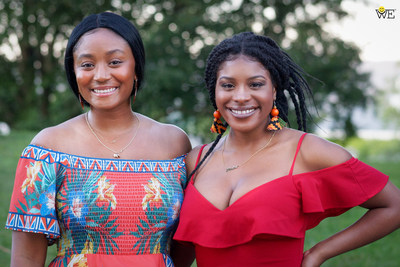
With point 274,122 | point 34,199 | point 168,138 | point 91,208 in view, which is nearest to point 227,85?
point 274,122

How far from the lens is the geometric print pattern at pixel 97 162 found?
2596mm

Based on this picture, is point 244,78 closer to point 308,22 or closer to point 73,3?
point 308,22

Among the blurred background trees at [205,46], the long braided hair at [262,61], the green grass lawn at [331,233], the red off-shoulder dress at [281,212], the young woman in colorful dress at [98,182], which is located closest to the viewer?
the red off-shoulder dress at [281,212]

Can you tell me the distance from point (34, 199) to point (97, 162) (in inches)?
14.9

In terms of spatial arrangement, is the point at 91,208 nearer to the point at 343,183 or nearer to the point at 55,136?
the point at 55,136

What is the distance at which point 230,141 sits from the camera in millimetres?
2881

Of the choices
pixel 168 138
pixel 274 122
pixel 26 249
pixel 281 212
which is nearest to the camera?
pixel 281 212

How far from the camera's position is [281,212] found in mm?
2467

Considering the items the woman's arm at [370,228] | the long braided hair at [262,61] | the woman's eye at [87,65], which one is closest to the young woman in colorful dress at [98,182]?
the woman's eye at [87,65]

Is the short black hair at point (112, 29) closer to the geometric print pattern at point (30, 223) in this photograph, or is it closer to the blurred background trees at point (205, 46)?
the geometric print pattern at point (30, 223)

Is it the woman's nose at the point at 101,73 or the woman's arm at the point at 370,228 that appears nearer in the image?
the woman's arm at the point at 370,228

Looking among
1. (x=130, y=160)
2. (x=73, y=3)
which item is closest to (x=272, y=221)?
(x=130, y=160)

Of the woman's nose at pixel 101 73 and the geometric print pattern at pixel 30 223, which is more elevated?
the woman's nose at pixel 101 73

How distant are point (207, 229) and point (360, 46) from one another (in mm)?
8100
